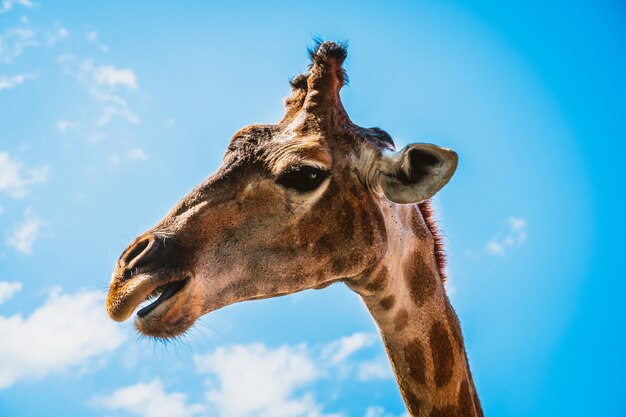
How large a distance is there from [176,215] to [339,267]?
148cm

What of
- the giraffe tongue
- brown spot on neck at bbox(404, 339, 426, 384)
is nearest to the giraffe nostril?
the giraffe tongue

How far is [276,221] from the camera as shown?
15.4ft

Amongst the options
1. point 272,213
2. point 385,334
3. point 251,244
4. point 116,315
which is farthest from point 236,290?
point 385,334

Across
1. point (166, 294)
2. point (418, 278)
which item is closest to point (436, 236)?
point (418, 278)

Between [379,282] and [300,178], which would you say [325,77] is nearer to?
[300,178]

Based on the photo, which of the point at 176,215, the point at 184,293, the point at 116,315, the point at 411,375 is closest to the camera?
the point at 116,315

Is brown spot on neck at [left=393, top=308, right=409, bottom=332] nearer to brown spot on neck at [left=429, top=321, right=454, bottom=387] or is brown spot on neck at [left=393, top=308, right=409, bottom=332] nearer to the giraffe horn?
brown spot on neck at [left=429, top=321, right=454, bottom=387]

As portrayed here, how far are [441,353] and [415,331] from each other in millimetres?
325

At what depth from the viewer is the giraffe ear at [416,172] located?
14.3 feet

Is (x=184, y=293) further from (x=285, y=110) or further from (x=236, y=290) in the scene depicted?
(x=285, y=110)

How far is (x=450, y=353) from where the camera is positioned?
17.0 feet

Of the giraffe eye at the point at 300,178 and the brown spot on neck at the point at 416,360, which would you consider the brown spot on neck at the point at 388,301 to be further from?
the giraffe eye at the point at 300,178

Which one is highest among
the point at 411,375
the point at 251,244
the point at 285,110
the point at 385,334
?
the point at 285,110

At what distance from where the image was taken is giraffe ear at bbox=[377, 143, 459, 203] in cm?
435
